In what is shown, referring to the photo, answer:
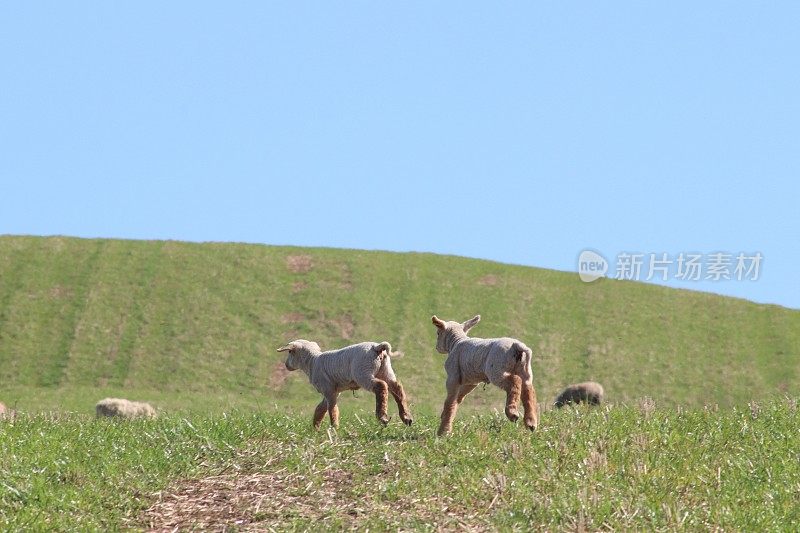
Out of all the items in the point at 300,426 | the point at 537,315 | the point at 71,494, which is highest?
the point at 537,315

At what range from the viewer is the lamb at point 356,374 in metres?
15.9

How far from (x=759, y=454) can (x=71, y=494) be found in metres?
9.80

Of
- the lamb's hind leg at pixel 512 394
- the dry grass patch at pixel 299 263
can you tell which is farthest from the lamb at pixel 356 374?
the dry grass patch at pixel 299 263

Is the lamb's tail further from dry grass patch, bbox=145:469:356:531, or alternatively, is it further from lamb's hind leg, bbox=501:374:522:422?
dry grass patch, bbox=145:469:356:531

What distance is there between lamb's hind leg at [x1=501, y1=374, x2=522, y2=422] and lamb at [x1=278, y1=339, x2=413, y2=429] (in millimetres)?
1592

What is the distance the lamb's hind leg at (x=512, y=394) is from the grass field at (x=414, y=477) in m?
0.48

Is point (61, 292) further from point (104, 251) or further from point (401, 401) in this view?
point (401, 401)

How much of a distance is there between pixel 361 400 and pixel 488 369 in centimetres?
3191

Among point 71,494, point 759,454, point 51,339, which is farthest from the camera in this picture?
point 51,339

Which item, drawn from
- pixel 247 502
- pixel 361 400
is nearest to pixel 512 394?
pixel 247 502

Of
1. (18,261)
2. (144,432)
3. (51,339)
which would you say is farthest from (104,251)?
(144,432)

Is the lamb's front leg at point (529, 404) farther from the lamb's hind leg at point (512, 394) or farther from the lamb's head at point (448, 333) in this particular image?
the lamb's head at point (448, 333)

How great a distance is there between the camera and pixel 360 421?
17.6 m

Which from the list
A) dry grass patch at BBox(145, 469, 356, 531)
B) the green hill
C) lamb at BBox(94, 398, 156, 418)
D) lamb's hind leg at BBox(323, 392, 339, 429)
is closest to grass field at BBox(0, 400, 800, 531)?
dry grass patch at BBox(145, 469, 356, 531)
